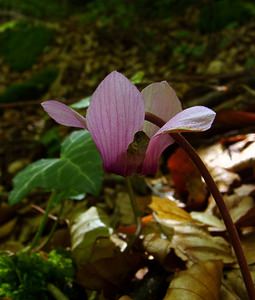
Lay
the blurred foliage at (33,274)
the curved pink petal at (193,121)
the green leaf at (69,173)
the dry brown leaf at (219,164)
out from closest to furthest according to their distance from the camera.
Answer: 1. the curved pink petal at (193,121)
2. the blurred foliage at (33,274)
3. the green leaf at (69,173)
4. the dry brown leaf at (219,164)

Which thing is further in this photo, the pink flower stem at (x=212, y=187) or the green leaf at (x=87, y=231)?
the green leaf at (x=87, y=231)

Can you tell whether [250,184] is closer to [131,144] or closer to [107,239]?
[107,239]

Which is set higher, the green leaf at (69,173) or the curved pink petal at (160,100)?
the curved pink petal at (160,100)

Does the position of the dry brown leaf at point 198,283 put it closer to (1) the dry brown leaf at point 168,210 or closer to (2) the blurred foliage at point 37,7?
(1) the dry brown leaf at point 168,210

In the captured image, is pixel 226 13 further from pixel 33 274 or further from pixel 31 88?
pixel 33 274

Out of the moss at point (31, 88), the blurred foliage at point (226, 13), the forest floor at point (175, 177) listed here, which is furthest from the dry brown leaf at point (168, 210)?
the blurred foliage at point (226, 13)

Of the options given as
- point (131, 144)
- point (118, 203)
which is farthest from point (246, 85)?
point (131, 144)

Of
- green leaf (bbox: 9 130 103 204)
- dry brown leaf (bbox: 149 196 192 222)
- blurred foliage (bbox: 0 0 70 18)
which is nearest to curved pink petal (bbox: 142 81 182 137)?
green leaf (bbox: 9 130 103 204)
